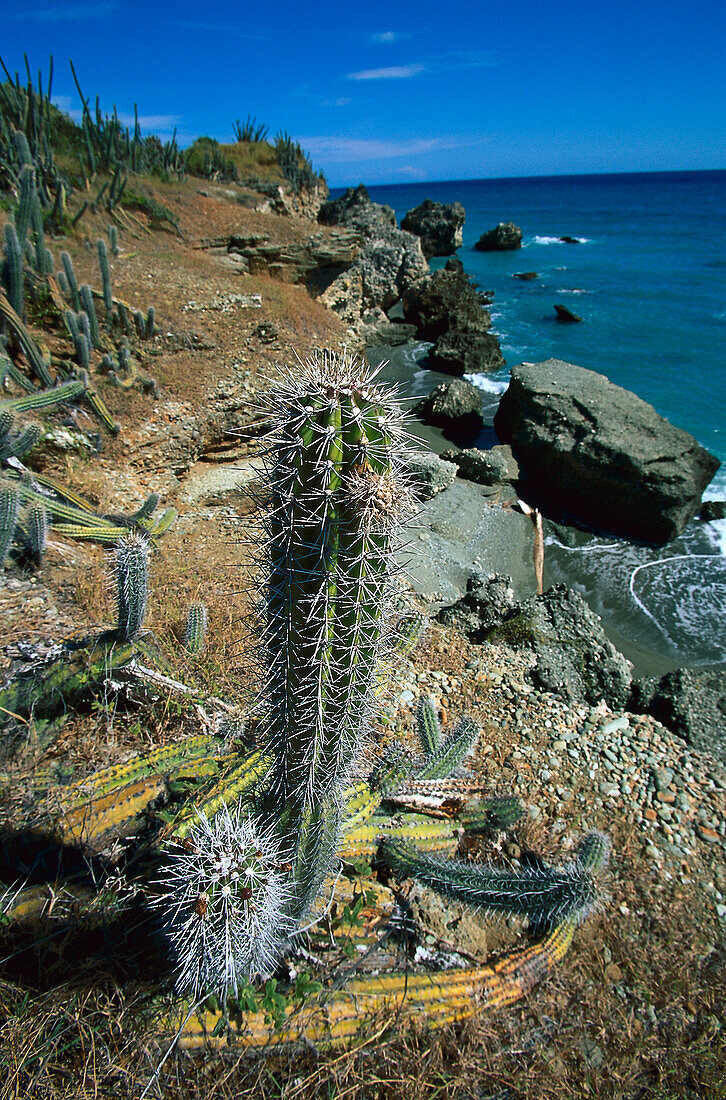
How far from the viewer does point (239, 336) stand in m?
10.5

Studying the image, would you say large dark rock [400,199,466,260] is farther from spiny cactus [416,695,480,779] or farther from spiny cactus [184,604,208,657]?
spiny cactus [416,695,480,779]

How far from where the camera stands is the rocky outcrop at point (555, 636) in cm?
486

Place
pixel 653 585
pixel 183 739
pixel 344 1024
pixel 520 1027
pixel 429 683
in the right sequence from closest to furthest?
pixel 344 1024
pixel 520 1027
pixel 183 739
pixel 429 683
pixel 653 585

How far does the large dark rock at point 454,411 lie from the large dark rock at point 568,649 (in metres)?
8.58

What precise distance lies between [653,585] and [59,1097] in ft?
31.1

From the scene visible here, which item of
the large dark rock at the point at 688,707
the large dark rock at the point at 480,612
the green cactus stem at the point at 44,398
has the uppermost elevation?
the green cactus stem at the point at 44,398

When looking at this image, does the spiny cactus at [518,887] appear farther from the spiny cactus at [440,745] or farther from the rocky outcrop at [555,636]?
the rocky outcrop at [555,636]

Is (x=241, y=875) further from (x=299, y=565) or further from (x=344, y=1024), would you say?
(x=299, y=565)

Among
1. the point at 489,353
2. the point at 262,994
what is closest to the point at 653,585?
the point at 262,994

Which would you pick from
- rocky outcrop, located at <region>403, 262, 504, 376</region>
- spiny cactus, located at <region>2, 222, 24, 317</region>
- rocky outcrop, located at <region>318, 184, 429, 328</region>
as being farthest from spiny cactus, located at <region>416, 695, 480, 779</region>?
rocky outcrop, located at <region>318, 184, 429, 328</region>

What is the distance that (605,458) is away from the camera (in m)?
10.5

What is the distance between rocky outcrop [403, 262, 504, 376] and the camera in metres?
18.0

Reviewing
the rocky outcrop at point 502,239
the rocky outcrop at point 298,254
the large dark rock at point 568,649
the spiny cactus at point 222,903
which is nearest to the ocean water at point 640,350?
the rocky outcrop at point 502,239

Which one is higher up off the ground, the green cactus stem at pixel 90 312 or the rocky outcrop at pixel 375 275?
the rocky outcrop at pixel 375 275
